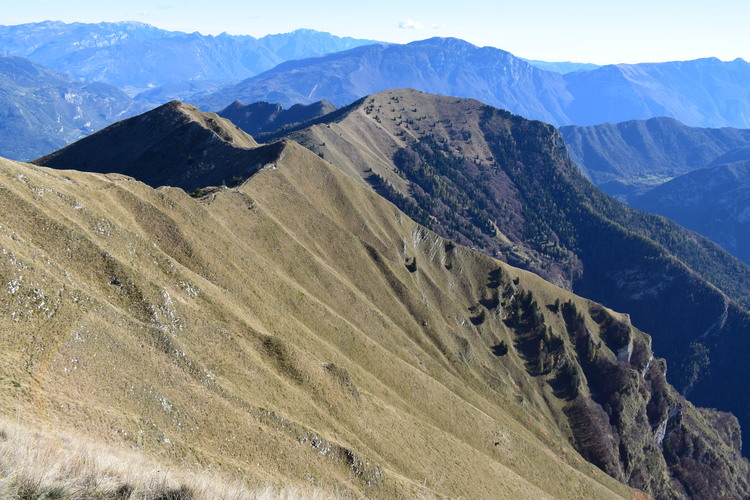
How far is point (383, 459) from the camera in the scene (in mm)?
61375

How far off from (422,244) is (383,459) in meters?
110

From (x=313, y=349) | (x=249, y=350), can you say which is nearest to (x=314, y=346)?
(x=313, y=349)

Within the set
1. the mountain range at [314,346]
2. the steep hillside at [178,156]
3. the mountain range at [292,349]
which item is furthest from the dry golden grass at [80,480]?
the steep hillside at [178,156]

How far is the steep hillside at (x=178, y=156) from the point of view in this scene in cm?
15300

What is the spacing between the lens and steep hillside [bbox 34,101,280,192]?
153000 millimetres

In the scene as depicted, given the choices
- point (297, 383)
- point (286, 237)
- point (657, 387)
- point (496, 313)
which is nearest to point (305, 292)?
point (286, 237)

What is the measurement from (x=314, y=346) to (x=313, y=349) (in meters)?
1.28

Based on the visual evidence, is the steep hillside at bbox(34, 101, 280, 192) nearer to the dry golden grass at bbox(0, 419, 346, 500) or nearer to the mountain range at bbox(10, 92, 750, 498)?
the mountain range at bbox(10, 92, 750, 498)

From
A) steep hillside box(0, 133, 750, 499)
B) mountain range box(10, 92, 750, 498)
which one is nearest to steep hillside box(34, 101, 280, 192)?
mountain range box(10, 92, 750, 498)

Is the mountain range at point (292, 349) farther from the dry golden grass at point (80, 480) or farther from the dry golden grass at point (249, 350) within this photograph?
the dry golden grass at point (249, 350)

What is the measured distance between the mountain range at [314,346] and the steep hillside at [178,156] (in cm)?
253

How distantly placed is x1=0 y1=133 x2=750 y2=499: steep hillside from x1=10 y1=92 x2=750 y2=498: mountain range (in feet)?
1.06

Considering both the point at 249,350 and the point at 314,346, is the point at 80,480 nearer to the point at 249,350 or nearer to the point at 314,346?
the point at 249,350

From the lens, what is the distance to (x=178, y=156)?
176 m
